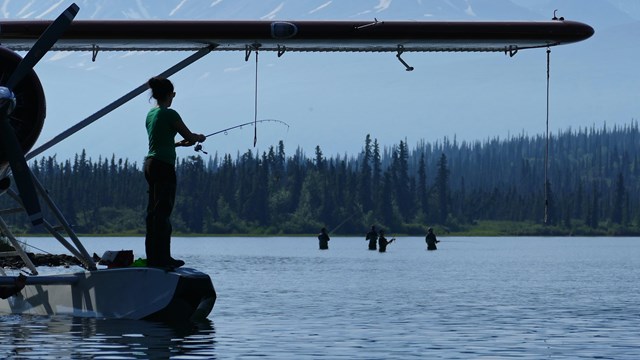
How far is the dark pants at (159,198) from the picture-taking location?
15359mm

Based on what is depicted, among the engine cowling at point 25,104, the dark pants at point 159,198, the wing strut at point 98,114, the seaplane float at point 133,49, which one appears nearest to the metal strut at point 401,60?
the seaplane float at point 133,49

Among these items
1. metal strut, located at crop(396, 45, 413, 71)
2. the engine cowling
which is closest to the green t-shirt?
the engine cowling

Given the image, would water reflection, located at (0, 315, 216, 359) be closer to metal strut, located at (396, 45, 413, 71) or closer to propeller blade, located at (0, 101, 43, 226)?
propeller blade, located at (0, 101, 43, 226)

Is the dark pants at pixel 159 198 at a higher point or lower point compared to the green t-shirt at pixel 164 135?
lower

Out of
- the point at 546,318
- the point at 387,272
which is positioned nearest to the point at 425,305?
the point at 546,318

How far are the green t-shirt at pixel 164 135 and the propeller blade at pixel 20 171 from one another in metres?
1.78

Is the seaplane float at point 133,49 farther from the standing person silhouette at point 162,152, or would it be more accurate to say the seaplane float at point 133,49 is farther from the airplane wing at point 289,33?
the standing person silhouette at point 162,152

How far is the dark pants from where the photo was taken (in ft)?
50.4

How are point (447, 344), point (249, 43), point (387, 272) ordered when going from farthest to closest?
point (387, 272) → point (249, 43) → point (447, 344)

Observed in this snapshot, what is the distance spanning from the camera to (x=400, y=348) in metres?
13.9

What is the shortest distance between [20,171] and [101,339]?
3.00 metres

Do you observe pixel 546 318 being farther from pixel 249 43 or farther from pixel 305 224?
pixel 305 224

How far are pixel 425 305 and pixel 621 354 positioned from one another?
376 inches

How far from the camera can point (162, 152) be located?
50.4ft
